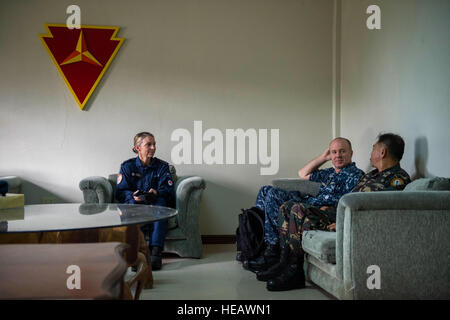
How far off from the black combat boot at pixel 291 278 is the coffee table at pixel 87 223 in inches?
30.6

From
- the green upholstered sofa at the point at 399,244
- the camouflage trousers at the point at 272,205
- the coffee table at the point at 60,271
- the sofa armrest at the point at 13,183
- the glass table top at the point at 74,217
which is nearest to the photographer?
the coffee table at the point at 60,271

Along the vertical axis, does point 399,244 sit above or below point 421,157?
below

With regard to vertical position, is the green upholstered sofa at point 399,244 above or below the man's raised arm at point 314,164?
below

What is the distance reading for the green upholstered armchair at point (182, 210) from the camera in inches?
147

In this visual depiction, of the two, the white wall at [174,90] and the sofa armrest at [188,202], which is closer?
the sofa armrest at [188,202]

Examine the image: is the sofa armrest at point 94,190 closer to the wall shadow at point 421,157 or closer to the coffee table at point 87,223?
the coffee table at point 87,223

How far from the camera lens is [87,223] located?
1985 millimetres

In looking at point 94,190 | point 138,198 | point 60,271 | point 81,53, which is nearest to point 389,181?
point 138,198

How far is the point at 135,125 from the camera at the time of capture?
4.39 metres

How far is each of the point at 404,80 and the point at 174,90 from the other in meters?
2.14

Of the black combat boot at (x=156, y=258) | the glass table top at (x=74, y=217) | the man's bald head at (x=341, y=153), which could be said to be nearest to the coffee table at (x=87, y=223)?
the glass table top at (x=74, y=217)

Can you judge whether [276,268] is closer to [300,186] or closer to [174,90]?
[300,186]

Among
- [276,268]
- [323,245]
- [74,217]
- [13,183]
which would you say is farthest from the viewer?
[13,183]

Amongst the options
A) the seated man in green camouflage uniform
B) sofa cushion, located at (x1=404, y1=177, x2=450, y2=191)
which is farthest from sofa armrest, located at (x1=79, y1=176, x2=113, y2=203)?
sofa cushion, located at (x1=404, y1=177, x2=450, y2=191)
